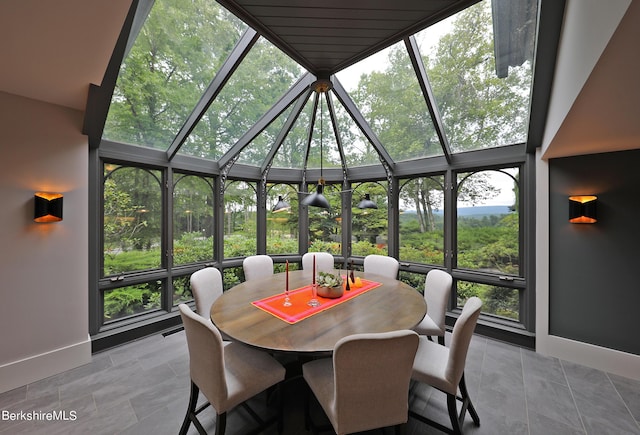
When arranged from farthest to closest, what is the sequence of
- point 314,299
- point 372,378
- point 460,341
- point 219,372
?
point 314,299
point 460,341
point 219,372
point 372,378

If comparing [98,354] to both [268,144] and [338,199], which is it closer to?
[268,144]

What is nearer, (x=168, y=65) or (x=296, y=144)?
(x=168, y=65)

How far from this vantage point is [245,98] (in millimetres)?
3273

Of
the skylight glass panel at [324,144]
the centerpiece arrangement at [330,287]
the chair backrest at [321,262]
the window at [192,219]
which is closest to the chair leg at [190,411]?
the centerpiece arrangement at [330,287]

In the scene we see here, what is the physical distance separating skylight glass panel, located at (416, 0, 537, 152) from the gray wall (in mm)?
843

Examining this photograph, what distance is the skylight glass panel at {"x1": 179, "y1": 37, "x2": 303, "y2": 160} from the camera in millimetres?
2900

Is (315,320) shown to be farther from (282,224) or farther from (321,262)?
(282,224)

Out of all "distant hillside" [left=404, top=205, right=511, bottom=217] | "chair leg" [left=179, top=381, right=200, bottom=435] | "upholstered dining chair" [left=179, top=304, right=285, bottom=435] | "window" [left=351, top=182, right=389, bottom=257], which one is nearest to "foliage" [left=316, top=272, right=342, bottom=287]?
"upholstered dining chair" [left=179, top=304, right=285, bottom=435]

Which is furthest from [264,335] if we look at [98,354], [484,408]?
[98,354]

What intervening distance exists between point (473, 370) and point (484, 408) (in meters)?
0.58

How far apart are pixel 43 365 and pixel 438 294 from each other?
4.19 meters

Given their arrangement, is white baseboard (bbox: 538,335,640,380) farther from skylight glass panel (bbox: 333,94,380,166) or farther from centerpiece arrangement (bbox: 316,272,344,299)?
skylight glass panel (bbox: 333,94,380,166)

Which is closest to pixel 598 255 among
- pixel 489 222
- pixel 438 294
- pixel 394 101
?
pixel 489 222
